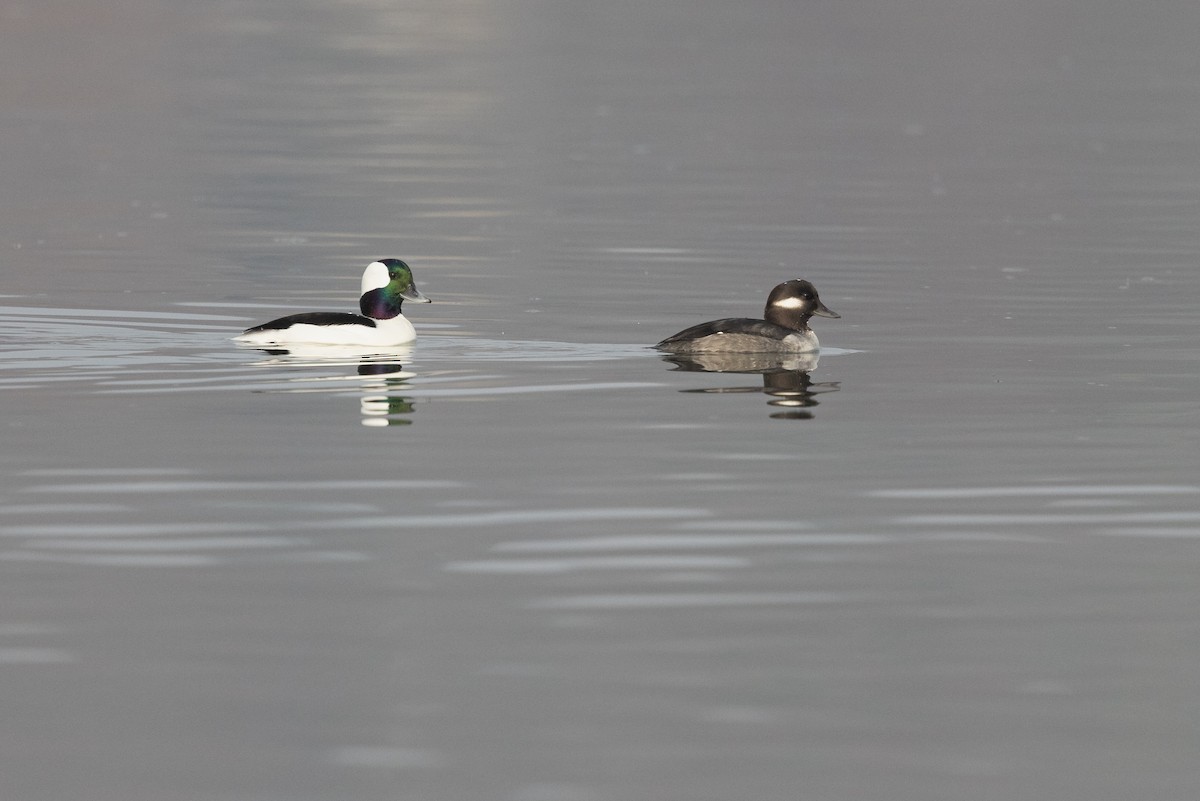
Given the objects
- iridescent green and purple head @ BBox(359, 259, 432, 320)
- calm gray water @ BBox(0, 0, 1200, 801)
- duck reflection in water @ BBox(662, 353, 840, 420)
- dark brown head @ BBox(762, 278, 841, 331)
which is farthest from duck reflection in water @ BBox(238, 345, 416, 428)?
dark brown head @ BBox(762, 278, 841, 331)

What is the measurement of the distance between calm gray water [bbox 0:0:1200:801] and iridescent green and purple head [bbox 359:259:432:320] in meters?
0.41

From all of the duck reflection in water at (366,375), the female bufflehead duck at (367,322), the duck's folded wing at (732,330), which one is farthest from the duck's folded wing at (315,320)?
the duck's folded wing at (732,330)

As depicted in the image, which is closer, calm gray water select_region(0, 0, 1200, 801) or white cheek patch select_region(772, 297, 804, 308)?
calm gray water select_region(0, 0, 1200, 801)

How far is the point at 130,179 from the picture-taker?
3397 cm

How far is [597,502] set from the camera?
11.5 m

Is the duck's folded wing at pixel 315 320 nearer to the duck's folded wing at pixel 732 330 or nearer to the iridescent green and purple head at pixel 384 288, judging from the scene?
the iridescent green and purple head at pixel 384 288

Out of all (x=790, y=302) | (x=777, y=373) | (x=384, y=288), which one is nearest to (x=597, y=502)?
(x=777, y=373)

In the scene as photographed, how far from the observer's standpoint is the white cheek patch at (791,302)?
58.3ft

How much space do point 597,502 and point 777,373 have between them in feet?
17.7

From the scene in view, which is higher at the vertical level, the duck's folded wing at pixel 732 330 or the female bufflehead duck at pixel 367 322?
the female bufflehead duck at pixel 367 322

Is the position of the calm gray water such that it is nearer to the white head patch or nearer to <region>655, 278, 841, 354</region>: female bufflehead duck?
<region>655, 278, 841, 354</region>: female bufflehead duck

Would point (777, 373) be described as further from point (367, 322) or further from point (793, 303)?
point (367, 322)

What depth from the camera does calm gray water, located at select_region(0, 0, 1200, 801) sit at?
773 cm

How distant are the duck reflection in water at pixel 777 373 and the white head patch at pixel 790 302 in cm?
48
